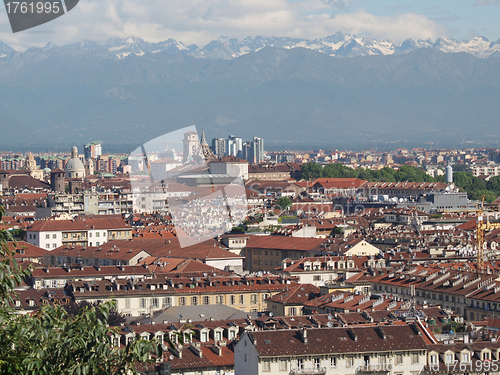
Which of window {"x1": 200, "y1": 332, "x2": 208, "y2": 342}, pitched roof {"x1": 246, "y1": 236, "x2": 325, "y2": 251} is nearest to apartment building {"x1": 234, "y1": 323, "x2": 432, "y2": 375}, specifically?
window {"x1": 200, "y1": 332, "x2": 208, "y2": 342}

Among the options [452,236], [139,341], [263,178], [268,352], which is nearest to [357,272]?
[452,236]

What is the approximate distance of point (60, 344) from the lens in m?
6.33

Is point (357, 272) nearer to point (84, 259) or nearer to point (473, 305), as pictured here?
point (473, 305)

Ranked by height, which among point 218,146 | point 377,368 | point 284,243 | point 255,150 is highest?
point 377,368

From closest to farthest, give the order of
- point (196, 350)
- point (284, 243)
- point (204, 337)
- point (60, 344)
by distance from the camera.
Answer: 1. point (60, 344)
2. point (196, 350)
3. point (204, 337)
4. point (284, 243)

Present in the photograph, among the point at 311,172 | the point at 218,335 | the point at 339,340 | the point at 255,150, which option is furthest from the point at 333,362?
the point at 255,150

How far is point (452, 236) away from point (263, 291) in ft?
47.1

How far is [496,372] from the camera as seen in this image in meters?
14.6

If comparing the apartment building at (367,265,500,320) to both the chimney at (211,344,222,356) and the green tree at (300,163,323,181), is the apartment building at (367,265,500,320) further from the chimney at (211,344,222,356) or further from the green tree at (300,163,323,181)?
the green tree at (300,163,323,181)

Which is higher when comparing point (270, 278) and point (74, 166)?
point (270, 278)

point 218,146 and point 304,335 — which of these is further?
point 218,146

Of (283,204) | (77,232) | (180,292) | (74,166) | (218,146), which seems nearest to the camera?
(180,292)

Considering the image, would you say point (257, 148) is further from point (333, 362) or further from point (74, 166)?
point (333, 362)

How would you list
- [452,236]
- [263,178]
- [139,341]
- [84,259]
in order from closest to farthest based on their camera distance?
[139,341] → [84,259] → [452,236] → [263,178]
